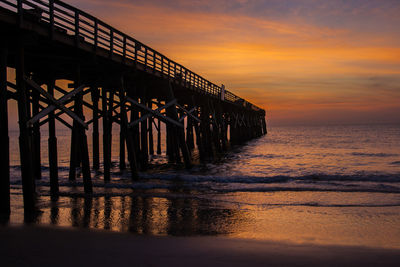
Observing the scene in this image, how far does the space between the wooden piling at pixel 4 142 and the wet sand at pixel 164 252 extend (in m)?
1.14

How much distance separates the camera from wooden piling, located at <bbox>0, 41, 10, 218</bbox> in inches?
234

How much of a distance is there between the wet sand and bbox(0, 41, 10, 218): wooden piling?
114 centimetres

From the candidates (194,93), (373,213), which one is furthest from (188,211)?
(194,93)

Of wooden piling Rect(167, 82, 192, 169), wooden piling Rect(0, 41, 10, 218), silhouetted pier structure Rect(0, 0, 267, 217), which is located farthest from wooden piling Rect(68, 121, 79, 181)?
wooden piling Rect(0, 41, 10, 218)

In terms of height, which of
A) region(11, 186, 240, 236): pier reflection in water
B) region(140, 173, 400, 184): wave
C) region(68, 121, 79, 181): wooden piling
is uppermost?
region(68, 121, 79, 181): wooden piling

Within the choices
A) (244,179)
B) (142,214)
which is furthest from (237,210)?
(244,179)

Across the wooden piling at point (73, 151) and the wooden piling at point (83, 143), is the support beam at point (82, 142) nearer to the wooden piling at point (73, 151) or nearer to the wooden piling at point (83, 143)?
the wooden piling at point (83, 143)

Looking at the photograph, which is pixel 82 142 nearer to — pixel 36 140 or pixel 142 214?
pixel 142 214

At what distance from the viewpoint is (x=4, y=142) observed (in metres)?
6.05

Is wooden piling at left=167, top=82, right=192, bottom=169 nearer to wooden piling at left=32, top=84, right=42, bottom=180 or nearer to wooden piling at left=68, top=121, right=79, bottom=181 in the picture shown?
wooden piling at left=68, top=121, right=79, bottom=181

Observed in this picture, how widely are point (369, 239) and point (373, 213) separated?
197 centimetres

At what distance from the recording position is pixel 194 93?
17.9m

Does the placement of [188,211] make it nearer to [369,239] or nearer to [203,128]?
[369,239]

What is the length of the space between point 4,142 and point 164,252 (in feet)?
12.2
